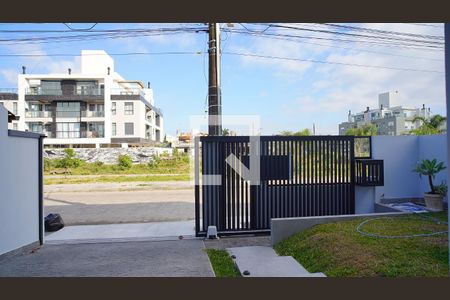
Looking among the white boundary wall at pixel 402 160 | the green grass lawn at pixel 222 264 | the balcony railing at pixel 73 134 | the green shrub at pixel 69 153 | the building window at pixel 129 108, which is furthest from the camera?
the building window at pixel 129 108

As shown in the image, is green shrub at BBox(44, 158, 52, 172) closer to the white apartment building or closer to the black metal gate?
the white apartment building

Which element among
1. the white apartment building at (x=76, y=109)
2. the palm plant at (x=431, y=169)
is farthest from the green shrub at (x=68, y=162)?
the palm plant at (x=431, y=169)

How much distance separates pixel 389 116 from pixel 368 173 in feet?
179

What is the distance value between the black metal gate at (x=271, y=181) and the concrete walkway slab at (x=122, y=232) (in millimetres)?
720

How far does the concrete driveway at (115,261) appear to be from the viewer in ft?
15.8

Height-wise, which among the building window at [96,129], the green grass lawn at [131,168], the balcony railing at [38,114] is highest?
the balcony railing at [38,114]

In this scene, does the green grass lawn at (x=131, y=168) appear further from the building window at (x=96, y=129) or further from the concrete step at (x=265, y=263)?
the concrete step at (x=265, y=263)

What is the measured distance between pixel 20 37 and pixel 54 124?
25377 millimetres

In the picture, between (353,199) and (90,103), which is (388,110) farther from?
(353,199)

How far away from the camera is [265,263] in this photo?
16.5 feet

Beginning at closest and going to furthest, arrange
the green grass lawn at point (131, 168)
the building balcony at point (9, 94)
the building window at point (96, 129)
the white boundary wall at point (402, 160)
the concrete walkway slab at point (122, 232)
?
the concrete walkway slab at point (122, 232) → the white boundary wall at point (402, 160) → the green grass lawn at point (131, 168) → the building window at point (96, 129) → the building balcony at point (9, 94)

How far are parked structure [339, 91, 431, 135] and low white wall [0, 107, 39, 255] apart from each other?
164 feet

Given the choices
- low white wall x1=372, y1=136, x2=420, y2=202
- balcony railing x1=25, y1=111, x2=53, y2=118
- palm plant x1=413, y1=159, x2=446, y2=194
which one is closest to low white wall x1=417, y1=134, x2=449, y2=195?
low white wall x1=372, y1=136, x2=420, y2=202

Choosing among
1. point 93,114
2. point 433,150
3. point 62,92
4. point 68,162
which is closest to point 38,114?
point 62,92
